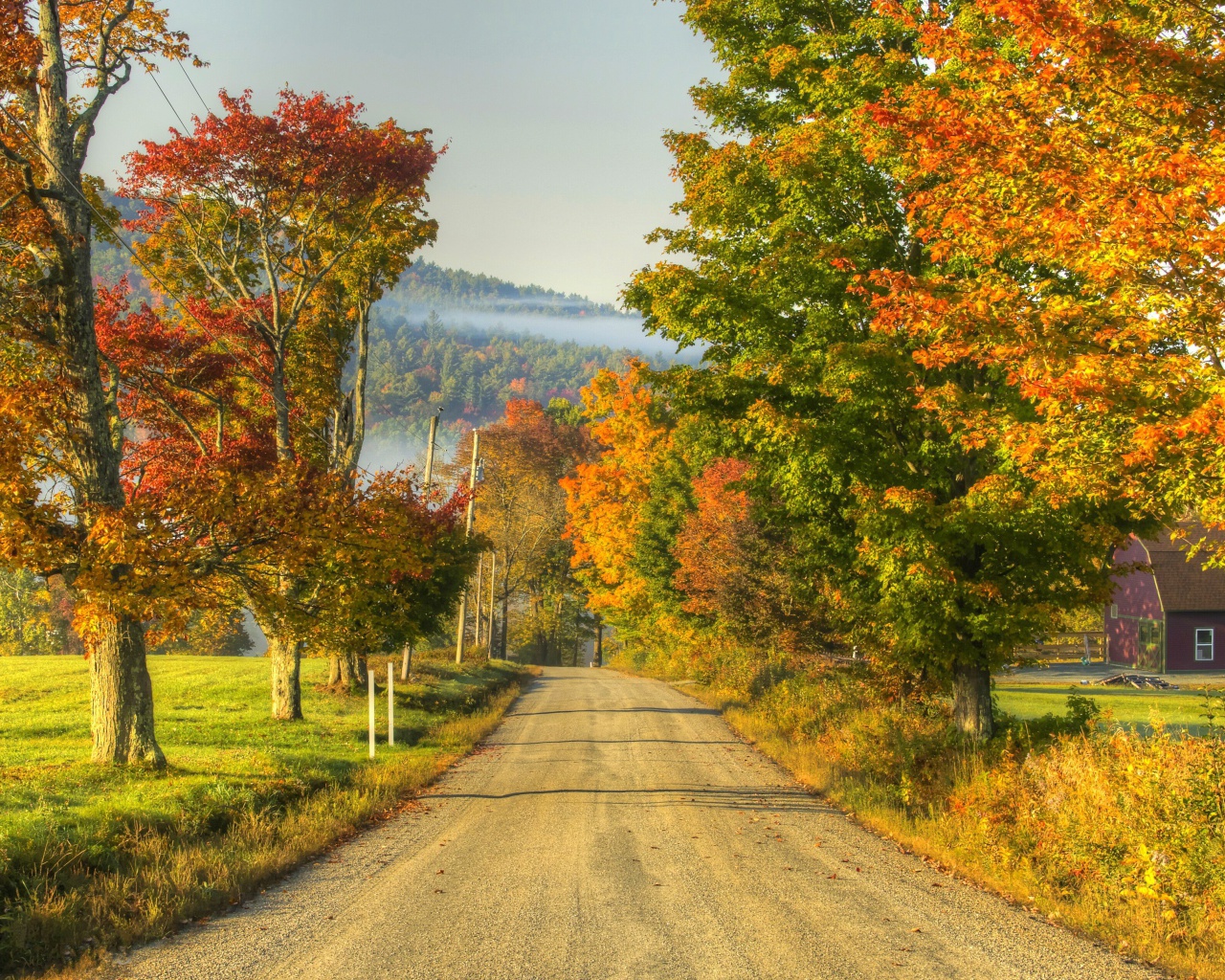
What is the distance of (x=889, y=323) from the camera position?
32.1 ft

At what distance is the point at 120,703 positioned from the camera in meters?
11.9

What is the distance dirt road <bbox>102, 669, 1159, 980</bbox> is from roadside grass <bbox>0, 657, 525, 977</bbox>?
1.70ft

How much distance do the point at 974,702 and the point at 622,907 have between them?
7.68 metres

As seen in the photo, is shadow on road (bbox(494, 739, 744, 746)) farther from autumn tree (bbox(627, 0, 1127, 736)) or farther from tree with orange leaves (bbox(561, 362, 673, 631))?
tree with orange leaves (bbox(561, 362, 673, 631))

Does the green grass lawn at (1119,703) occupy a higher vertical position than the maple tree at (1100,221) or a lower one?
lower

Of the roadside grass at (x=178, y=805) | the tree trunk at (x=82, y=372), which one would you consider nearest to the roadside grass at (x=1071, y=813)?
the roadside grass at (x=178, y=805)

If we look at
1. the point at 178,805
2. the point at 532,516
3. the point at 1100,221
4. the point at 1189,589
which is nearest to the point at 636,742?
the point at 178,805

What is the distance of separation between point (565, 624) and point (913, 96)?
201ft

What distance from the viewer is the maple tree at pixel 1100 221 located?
7141mm

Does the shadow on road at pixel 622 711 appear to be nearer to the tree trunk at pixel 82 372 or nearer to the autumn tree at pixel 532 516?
the tree trunk at pixel 82 372

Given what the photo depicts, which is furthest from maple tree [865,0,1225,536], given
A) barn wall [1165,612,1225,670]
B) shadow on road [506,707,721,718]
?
barn wall [1165,612,1225,670]

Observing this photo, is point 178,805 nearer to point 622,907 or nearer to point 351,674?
point 622,907

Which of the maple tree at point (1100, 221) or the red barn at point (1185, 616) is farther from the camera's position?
the red barn at point (1185, 616)

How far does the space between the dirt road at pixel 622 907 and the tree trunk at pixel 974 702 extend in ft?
8.59
